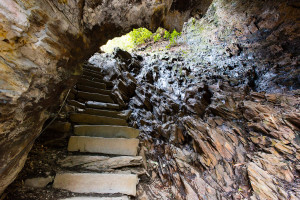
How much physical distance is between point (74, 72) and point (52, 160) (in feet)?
5.88

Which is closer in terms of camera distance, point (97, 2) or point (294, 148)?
point (97, 2)

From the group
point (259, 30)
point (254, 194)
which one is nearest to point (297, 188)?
point (254, 194)

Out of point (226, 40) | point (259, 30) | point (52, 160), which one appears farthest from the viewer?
point (226, 40)

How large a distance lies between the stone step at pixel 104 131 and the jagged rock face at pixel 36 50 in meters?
1.26

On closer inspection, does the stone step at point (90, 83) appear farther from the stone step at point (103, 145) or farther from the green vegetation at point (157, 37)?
the green vegetation at point (157, 37)

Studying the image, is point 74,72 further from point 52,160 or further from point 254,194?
point 254,194

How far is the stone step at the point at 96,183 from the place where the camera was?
2426 mm

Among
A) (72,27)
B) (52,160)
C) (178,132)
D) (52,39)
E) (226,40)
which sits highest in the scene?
(226,40)

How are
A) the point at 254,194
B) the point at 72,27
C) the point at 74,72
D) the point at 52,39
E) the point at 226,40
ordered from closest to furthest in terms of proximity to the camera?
the point at 52,39 < the point at 72,27 < the point at 74,72 < the point at 254,194 < the point at 226,40

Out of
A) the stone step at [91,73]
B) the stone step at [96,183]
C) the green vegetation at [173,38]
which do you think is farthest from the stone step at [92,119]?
the green vegetation at [173,38]

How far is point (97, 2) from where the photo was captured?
2018 mm

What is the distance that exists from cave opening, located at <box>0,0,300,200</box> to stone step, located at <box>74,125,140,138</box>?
0.02 m

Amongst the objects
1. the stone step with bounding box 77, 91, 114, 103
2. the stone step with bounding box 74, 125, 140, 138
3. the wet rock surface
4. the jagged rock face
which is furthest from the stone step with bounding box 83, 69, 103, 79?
the jagged rock face

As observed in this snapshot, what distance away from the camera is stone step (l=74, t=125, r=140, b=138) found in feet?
11.1
